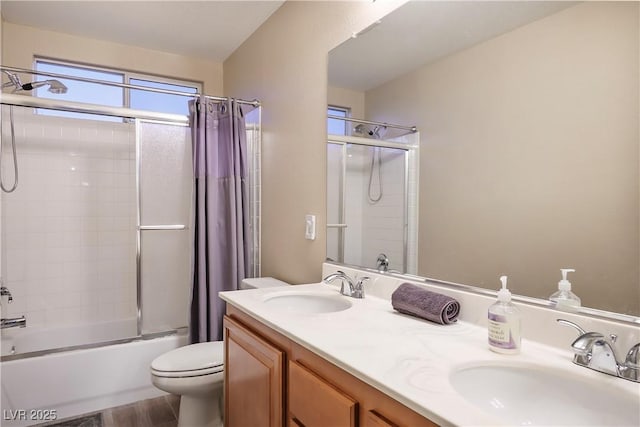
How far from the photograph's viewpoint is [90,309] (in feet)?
9.72

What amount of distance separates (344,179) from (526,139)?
3.14 ft

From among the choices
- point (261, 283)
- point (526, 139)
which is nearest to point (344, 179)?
point (261, 283)

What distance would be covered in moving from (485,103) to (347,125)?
753 mm

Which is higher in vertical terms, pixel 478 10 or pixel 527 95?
pixel 478 10

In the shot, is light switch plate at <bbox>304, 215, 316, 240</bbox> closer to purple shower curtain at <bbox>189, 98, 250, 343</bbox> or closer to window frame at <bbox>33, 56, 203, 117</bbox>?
purple shower curtain at <bbox>189, 98, 250, 343</bbox>

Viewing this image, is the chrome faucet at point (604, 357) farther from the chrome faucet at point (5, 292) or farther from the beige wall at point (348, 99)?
the chrome faucet at point (5, 292)

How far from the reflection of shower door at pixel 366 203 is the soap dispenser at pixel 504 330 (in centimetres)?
59

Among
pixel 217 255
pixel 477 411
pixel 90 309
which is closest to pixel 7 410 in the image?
pixel 90 309

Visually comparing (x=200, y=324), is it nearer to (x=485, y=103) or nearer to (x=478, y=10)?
(x=485, y=103)

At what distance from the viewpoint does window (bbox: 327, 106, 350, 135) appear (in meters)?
1.90

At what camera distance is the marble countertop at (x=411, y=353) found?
720mm

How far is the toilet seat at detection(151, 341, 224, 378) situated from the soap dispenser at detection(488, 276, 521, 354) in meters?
1.39

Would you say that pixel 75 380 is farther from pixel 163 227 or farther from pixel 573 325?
pixel 573 325

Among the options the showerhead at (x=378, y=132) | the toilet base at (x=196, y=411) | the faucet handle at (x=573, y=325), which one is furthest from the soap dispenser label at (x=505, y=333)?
the toilet base at (x=196, y=411)
